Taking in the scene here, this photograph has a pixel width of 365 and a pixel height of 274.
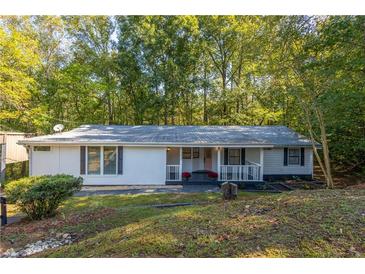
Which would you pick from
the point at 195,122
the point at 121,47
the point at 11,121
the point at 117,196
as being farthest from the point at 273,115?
the point at 11,121

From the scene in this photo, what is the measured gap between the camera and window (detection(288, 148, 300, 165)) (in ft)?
45.4

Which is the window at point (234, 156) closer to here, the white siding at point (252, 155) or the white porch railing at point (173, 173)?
the white siding at point (252, 155)

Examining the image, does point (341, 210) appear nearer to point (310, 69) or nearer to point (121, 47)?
point (310, 69)

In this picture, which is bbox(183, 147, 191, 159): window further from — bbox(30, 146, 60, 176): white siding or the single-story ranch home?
bbox(30, 146, 60, 176): white siding

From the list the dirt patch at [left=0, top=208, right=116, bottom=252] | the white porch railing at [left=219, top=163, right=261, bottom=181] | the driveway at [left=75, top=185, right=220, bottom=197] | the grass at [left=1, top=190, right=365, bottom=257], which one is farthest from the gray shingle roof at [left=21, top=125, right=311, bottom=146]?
the grass at [left=1, top=190, right=365, bottom=257]

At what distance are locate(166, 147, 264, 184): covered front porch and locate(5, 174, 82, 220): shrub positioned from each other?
5.68m

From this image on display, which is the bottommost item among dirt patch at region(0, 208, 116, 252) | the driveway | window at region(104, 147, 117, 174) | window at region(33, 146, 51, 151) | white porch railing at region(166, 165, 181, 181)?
the driveway

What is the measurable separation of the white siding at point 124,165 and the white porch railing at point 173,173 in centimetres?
29

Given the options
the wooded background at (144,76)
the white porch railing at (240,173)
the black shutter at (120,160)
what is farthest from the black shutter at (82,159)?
the white porch railing at (240,173)

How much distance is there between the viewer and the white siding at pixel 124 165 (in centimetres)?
1169

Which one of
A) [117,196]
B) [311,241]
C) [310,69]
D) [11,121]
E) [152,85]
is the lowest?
[117,196]

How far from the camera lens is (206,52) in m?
23.0

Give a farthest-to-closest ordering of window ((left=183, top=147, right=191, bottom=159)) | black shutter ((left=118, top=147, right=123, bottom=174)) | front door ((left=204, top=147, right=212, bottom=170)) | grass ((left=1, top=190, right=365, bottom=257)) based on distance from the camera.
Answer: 1. front door ((left=204, top=147, right=212, bottom=170))
2. window ((left=183, top=147, right=191, bottom=159))
3. black shutter ((left=118, top=147, right=123, bottom=174))
4. grass ((left=1, top=190, right=365, bottom=257))
